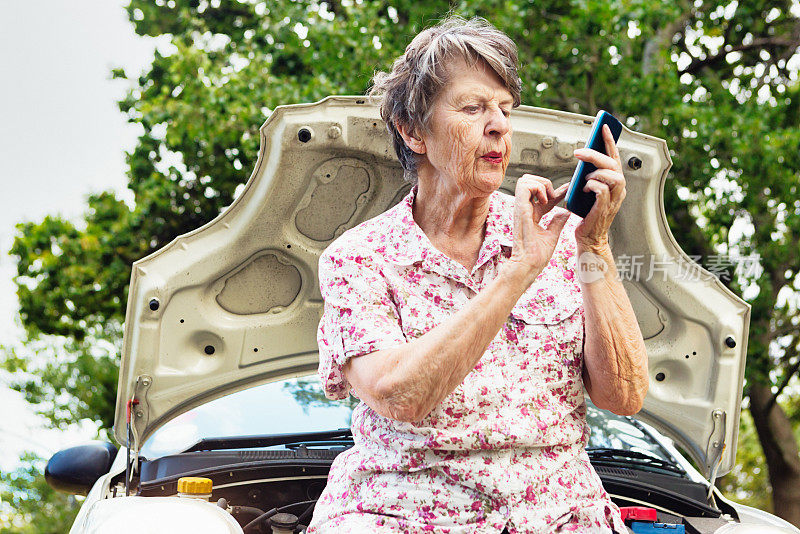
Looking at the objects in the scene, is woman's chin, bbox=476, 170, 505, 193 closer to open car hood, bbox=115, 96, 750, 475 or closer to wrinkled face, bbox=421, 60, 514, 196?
wrinkled face, bbox=421, 60, 514, 196

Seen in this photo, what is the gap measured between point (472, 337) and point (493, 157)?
49 cm

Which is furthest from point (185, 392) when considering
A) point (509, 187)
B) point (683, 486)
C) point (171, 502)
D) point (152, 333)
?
point (683, 486)

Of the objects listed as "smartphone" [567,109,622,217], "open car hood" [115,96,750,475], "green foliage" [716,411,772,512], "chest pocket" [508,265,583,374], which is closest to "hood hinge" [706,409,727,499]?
"open car hood" [115,96,750,475]

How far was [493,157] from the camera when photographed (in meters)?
1.95

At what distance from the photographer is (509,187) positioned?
277 centimetres

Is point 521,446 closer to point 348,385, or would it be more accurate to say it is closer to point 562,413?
point 562,413

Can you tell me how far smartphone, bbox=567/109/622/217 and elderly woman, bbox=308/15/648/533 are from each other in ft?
0.07

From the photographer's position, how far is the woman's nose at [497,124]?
1.92 m

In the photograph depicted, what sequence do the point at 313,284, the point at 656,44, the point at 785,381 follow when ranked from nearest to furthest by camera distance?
the point at 313,284, the point at 656,44, the point at 785,381

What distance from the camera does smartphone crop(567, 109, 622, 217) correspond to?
1793 mm

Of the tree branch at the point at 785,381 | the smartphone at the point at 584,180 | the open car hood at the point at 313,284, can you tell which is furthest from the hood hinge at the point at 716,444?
the tree branch at the point at 785,381

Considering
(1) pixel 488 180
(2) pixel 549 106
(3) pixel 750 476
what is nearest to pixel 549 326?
(1) pixel 488 180

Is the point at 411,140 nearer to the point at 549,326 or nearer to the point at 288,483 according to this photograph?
the point at 549,326

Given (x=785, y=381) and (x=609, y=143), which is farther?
(x=785, y=381)
